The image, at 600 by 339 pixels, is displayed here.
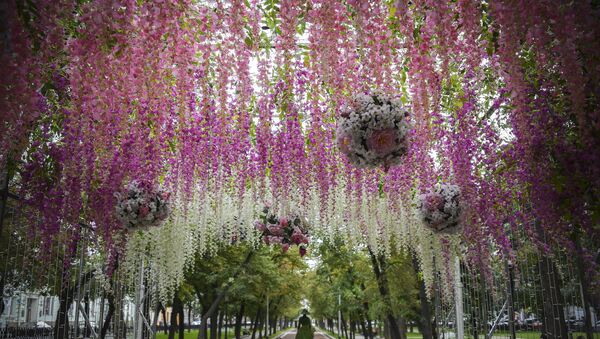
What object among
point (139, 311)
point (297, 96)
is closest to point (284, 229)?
point (139, 311)

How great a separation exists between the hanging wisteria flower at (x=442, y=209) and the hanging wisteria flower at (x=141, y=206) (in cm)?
245

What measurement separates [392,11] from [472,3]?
0.88m

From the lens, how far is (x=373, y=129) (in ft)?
9.24

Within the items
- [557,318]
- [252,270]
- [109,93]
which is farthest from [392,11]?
[252,270]

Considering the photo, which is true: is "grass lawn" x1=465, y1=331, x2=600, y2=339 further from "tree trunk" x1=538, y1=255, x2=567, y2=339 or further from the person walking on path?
the person walking on path

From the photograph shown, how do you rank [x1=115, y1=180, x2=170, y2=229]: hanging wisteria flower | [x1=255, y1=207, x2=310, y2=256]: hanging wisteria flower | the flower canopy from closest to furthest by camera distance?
the flower canopy < [x1=115, y1=180, x2=170, y2=229]: hanging wisteria flower < [x1=255, y1=207, x2=310, y2=256]: hanging wisteria flower

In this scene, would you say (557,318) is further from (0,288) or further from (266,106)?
(0,288)

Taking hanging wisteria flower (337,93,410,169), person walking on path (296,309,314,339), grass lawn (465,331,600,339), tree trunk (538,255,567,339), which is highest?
hanging wisteria flower (337,93,410,169)

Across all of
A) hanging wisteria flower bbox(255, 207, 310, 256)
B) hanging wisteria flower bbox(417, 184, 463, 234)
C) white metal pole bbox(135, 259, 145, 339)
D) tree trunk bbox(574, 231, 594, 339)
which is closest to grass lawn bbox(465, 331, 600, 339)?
tree trunk bbox(574, 231, 594, 339)

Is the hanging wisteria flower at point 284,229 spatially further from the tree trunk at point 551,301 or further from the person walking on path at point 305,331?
the person walking on path at point 305,331

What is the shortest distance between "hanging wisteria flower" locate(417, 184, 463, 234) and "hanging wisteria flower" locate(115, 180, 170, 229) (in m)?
2.45

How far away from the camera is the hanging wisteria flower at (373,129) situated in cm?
281

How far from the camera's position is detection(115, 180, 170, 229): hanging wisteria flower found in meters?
4.07

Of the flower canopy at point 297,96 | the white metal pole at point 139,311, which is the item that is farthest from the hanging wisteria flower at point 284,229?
the white metal pole at point 139,311
